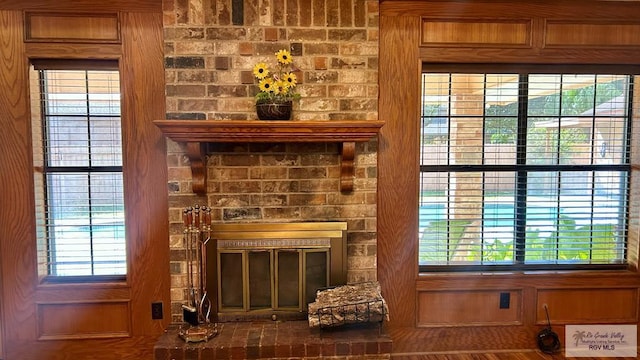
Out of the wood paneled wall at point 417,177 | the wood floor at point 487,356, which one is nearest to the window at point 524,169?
the wood paneled wall at point 417,177

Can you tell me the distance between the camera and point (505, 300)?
2666 mm

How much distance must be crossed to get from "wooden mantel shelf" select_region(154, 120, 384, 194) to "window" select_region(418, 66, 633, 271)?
67 cm

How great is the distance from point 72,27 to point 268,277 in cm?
208

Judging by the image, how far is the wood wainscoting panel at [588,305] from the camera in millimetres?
2686

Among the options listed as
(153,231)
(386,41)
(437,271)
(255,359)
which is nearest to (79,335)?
(153,231)

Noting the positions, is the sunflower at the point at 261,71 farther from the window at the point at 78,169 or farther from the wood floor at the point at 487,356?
the wood floor at the point at 487,356

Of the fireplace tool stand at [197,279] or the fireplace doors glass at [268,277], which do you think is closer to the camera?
the fireplace tool stand at [197,279]

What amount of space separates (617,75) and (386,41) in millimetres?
1719

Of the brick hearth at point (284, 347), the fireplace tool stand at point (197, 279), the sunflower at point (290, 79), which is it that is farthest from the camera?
the sunflower at point (290, 79)

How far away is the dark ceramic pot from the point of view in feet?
7.38

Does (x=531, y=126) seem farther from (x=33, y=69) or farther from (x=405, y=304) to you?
(x=33, y=69)

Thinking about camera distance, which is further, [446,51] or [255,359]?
[446,51]

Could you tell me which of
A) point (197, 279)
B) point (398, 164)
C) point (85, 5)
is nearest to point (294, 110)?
point (398, 164)

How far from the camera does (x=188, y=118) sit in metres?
2.38
